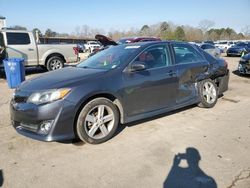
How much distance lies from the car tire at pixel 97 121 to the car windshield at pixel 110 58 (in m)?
0.75

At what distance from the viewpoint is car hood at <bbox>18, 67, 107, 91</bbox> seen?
4.19 metres

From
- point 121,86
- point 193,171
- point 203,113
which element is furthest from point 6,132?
point 203,113

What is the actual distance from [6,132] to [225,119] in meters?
4.19

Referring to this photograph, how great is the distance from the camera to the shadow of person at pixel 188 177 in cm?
318

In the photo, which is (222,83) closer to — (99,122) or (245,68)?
(99,122)

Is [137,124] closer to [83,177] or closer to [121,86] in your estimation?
[121,86]

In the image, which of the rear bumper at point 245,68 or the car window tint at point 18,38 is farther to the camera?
the car window tint at point 18,38

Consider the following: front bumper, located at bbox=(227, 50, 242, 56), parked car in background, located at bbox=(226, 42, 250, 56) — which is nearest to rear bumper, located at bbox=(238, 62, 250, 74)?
parked car in background, located at bbox=(226, 42, 250, 56)

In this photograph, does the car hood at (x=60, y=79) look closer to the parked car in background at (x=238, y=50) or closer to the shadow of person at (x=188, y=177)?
the shadow of person at (x=188, y=177)

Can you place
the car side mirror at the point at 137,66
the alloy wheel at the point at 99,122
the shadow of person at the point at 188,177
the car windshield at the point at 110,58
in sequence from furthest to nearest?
1. the car windshield at the point at 110,58
2. the car side mirror at the point at 137,66
3. the alloy wheel at the point at 99,122
4. the shadow of person at the point at 188,177

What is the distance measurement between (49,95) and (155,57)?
2.18 meters

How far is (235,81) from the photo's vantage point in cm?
1009

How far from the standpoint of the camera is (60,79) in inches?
173

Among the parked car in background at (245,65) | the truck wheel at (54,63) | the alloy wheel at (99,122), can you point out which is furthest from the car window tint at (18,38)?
the parked car in background at (245,65)
